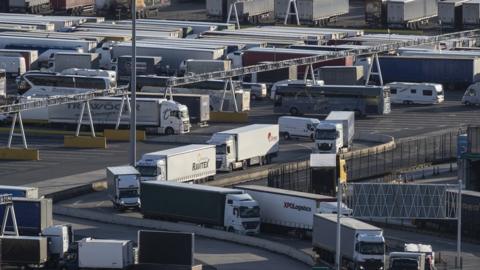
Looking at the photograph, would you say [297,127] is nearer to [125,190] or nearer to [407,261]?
[125,190]

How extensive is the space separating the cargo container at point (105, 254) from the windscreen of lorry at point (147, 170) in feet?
31.0

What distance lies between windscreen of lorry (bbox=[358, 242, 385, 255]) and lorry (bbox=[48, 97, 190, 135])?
2296 centimetres

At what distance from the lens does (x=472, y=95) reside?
73.4 metres

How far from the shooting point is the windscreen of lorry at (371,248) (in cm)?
4328

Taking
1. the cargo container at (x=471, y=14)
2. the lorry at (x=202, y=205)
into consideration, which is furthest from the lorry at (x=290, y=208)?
the cargo container at (x=471, y=14)

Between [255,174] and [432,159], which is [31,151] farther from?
[432,159]

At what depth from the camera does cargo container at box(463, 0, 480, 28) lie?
315 ft

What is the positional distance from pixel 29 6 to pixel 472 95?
35.5 m

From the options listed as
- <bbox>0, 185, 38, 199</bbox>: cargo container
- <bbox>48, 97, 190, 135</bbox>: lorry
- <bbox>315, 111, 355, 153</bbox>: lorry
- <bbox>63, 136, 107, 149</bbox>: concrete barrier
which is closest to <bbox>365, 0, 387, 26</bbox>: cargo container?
<bbox>48, 97, 190, 135</bbox>: lorry


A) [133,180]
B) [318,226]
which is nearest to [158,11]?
[133,180]

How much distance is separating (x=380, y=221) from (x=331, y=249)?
18.1 ft

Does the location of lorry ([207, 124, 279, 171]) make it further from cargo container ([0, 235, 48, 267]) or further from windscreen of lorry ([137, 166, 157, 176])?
cargo container ([0, 235, 48, 267])

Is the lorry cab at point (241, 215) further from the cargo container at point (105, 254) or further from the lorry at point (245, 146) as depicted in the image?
the lorry at point (245, 146)

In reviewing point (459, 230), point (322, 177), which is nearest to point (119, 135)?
point (322, 177)
